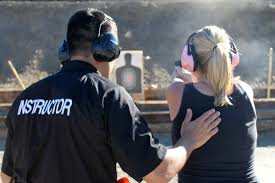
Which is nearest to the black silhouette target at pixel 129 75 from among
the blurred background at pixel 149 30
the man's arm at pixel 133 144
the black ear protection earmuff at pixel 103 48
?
the blurred background at pixel 149 30

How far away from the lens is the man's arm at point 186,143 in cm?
194

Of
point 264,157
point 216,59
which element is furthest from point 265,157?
point 216,59

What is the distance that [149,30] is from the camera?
16188mm

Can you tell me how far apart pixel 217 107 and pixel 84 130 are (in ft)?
2.03

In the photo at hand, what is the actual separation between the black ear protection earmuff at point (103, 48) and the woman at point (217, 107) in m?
0.37

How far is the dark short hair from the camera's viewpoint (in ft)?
6.70

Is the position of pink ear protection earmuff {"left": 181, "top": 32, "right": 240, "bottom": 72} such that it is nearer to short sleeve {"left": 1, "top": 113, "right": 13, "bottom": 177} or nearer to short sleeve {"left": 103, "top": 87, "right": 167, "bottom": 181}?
short sleeve {"left": 103, "top": 87, "right": 167, "bottom": 181}

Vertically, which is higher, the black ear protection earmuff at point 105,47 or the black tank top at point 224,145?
→ the black ear protection earmuff at point 105,47

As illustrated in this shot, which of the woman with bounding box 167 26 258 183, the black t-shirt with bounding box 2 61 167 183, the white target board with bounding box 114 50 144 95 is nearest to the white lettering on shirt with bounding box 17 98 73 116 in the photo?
the black t-shirt with bounding box 2 61 167 183

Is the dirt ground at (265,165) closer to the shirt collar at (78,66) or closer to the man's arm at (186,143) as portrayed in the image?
the man's arm at (186,143)

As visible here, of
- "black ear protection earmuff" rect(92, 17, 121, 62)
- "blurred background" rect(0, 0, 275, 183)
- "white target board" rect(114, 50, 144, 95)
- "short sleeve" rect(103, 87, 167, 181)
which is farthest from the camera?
"blurred background" rect(0, 0, 275, 183)

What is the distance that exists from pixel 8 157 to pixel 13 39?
47.0 ft

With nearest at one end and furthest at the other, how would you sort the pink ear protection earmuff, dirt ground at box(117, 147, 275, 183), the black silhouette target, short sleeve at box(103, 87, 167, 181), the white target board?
short sleeve at box(103, 87, 167, 181) → the pink ear protection earmuff → dirt ground at box(117, 147, 275, 183) → the black silhouette target → the white target board

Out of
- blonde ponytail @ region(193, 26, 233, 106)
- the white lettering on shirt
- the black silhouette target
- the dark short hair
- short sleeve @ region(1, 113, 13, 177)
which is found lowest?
the black silhouette target
